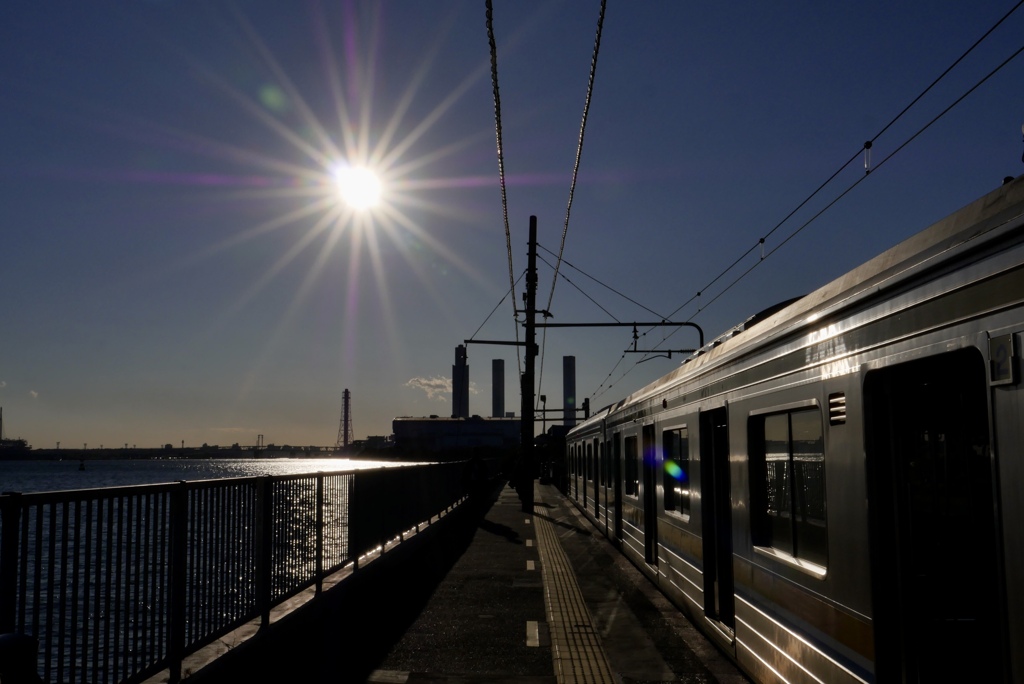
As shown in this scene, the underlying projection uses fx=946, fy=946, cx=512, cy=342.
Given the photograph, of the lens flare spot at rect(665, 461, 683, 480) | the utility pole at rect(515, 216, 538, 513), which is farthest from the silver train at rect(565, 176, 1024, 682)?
the utility pole at rect(515, 216, 538, 513)

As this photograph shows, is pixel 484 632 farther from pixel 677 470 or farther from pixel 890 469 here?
pixel 890 469

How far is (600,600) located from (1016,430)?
7.88 metres

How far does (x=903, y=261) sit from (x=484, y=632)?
18.7 ft

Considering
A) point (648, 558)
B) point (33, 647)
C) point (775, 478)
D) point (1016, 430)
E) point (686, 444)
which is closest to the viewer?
point (33, 647)

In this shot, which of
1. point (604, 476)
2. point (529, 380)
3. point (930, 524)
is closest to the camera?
point (930, 524)

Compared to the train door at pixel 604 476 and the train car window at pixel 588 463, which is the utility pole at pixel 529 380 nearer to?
the train car window at pixel 588 463

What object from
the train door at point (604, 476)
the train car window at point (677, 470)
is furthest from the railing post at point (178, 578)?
the train door at point (604, 476)

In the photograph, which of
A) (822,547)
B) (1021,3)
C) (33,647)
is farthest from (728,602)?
(33,647)

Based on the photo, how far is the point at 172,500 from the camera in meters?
5.69

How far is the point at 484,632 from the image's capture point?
8.56 metres

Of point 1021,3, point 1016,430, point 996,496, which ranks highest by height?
point 1021,3

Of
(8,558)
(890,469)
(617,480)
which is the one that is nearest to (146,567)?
(8,558)

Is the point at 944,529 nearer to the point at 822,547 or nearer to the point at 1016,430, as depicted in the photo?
the point at 822,547

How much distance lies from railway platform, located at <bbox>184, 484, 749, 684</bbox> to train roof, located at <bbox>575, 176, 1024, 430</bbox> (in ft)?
8.70
